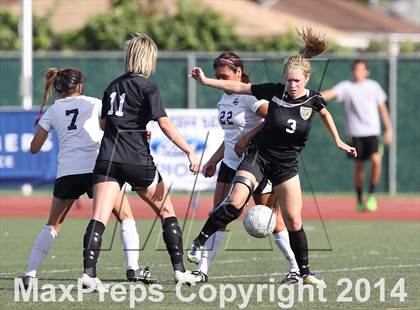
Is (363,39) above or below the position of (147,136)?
below

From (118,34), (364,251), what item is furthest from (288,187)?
(118,34)

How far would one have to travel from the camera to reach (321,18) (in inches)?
2243

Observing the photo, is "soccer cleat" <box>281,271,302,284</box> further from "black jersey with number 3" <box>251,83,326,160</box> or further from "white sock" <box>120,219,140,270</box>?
"white sock" <box>120,219,140,270</box>

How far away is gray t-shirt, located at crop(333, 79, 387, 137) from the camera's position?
20469 mm

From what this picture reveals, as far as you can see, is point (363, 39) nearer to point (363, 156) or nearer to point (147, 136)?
point (363, 156)

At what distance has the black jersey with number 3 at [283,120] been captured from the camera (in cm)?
1073

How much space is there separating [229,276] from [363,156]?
9163 millimetres

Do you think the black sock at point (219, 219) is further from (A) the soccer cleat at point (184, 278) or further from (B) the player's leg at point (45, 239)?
(B) the player's leg at point (45, 239)

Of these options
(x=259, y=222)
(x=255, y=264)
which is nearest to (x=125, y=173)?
(x=259, y=222)

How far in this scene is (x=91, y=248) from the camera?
33.5ft

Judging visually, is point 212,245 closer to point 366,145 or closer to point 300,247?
point 300,247

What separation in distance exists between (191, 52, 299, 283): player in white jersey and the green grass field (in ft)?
0.88

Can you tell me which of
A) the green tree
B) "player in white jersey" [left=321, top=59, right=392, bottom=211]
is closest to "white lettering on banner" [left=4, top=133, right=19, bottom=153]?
"player in white jersey" [left=321, top=59, right=392, bottom=211]

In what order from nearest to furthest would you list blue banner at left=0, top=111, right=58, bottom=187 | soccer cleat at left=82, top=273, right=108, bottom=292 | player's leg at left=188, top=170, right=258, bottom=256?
soccer cleat at left=82, top=273, right=108, bottom=292
player's leg at left=188, top=170, right=258, bottom=256
blue banner at left=0, top=111, right=58, bottom=187
